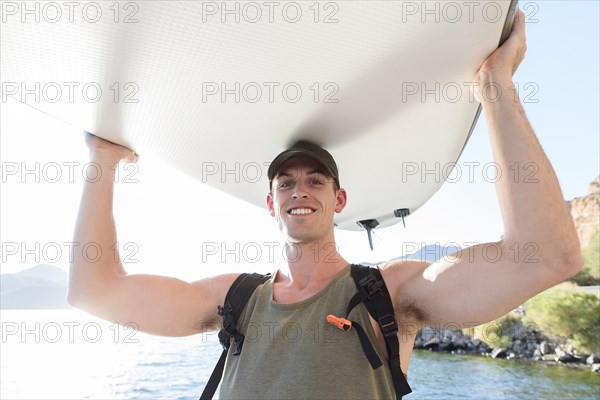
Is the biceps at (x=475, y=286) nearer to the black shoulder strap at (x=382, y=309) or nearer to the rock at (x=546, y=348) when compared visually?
the black shoulder strap at (x=382, y=309)

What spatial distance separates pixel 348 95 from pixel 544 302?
1092 inches

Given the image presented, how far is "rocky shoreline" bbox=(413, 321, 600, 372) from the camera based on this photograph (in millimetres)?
23656

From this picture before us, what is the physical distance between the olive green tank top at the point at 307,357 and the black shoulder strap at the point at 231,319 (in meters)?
0.04

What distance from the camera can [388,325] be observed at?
147 centimetres

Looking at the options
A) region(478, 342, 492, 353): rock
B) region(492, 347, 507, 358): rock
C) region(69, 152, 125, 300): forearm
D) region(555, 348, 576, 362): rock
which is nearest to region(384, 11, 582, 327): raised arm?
region(69, 152, 125, 300): forearm

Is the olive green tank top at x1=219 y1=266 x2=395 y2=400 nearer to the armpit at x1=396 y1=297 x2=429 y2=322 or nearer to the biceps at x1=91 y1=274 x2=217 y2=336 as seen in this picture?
the armpit at x1=396 y1=297 x2=429 y2=322

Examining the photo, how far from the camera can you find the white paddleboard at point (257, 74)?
1272 mm

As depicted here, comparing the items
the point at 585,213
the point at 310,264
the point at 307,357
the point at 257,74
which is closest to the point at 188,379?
the point at 310,264

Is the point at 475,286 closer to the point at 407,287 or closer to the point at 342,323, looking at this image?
the point at 407,287

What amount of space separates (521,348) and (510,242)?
3128 cm

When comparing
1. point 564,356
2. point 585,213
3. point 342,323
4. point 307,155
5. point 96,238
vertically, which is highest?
point 585,213

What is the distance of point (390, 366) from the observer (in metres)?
1.47

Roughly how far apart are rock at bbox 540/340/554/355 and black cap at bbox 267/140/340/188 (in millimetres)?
30000

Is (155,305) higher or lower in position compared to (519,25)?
lower
